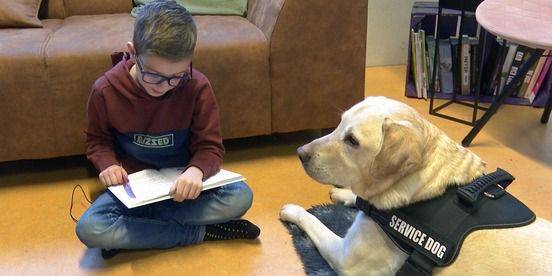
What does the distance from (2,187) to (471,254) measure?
68.1 inches

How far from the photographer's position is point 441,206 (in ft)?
4.29

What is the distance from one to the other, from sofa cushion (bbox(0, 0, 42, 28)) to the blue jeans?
35.9 inches

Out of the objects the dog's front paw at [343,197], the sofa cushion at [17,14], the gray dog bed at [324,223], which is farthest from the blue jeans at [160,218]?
the sofa cushion at [17,14]

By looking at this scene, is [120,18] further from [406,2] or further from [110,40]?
[406,2]

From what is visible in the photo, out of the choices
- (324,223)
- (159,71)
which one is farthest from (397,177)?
(159,71)

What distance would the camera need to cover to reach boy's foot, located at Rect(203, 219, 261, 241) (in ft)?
5.82

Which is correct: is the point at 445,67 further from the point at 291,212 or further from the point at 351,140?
the point at 351,140

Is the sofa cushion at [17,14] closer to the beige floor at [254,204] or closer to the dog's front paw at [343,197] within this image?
the beige floor at [254,204]

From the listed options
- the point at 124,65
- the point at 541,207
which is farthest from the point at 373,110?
the point at 541,207

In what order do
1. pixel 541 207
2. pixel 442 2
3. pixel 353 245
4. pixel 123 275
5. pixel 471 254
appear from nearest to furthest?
pixel 471 254
pixel 353 245
pixel 123 275
pixel 541 207
pixel 442 2

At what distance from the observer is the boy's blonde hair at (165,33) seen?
1442mm

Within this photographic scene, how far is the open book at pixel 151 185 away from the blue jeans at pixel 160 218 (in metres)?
0.10

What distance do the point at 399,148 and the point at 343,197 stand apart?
74cm

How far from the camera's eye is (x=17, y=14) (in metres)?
2.16
